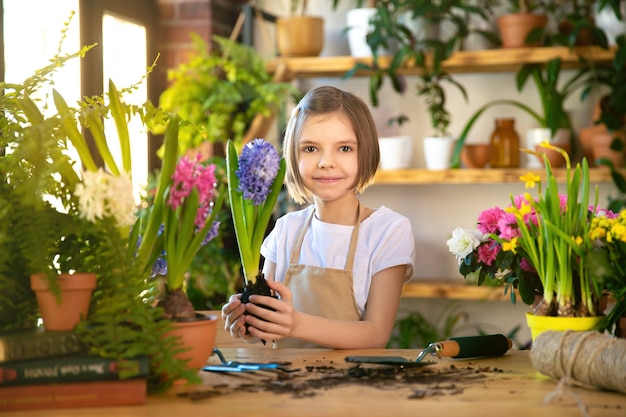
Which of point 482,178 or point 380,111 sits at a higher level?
point 380,111

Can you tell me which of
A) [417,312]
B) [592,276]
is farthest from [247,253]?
[417,312]

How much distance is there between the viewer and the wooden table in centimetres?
121

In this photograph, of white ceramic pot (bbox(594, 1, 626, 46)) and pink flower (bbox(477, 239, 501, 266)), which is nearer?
pink flower (bbox(477, 239, 501, 266))

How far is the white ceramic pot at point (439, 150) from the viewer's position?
396 centimetres

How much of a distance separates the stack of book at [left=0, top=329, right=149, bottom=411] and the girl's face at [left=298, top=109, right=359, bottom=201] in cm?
94

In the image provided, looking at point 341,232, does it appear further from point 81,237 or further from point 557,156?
point 557,156

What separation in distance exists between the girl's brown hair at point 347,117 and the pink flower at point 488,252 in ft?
1.88

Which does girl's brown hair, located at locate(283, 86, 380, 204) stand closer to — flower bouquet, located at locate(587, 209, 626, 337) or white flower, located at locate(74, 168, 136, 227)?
flower bouquet, located at locate(587, 209, 626, 337)

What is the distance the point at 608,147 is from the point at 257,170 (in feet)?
8.67

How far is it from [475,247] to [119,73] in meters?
2.52

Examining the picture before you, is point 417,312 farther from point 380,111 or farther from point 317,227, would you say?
point 317,227

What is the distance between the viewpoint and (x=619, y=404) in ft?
4.11

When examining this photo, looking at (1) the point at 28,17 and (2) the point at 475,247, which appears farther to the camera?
(1) the point at 28,17

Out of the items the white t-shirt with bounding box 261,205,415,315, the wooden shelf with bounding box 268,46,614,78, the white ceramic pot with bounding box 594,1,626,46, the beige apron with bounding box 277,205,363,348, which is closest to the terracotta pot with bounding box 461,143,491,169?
the wooden shelf with bounding box 268,46,614,78
